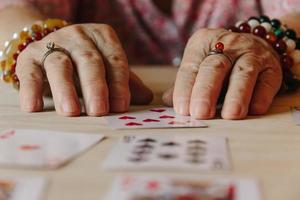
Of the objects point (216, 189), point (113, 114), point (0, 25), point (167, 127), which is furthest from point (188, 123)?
point (0, 25)

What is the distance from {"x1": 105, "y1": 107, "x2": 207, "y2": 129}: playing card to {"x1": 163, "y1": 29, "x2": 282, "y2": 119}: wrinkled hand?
0.8 inches

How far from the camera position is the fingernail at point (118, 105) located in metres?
0.86

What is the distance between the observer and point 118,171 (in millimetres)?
593

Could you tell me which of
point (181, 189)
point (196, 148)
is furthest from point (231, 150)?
point (181, 189)

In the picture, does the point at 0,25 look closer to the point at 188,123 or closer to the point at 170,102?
the point at 170,102

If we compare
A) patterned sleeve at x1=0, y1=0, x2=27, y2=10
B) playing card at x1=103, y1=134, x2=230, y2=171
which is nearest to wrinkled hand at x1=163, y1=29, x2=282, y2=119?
playing card at x1=103, y1=134, x2=230, y2=171

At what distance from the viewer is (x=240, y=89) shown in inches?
32.5

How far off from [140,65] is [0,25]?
1.35 ft

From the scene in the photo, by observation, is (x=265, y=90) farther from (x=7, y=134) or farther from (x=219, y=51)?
(x=7, y=134)

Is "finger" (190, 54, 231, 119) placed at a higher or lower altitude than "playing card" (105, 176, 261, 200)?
higher

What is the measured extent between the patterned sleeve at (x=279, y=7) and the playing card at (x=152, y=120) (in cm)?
61

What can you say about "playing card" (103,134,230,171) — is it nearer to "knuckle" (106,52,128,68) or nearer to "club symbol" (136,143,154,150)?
"club symbol" (136,143,154,150)

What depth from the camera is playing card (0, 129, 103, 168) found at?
2.02 ft

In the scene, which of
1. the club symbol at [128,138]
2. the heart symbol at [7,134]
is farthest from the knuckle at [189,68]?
the heart symbol at [7,134]
